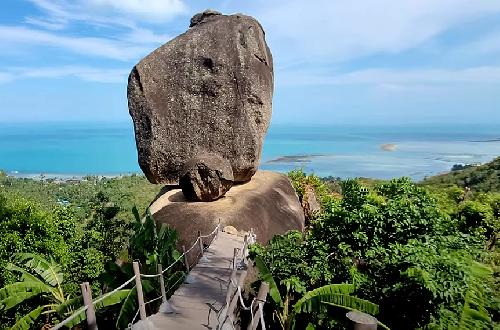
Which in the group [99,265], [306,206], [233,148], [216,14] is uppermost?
[216,14]

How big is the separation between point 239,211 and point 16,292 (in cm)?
550

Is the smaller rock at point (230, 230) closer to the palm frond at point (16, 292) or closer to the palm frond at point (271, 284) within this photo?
the palm frond at point (16, 292)

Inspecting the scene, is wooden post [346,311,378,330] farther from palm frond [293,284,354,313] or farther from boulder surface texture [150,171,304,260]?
boulder surface texture [150,171,304,260]

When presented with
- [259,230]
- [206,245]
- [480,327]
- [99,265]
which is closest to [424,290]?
[480,327]

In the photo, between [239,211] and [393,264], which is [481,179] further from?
[393,264]

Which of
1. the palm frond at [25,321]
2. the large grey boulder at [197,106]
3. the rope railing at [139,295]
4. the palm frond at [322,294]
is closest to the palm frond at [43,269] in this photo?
the palm frond at [25,321]

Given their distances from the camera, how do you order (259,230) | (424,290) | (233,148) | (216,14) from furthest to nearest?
(216,14) → (233,148) → (259,230) → (424,290)

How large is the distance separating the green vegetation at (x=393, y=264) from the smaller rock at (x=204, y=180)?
481 centimetres

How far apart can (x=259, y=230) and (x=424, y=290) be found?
7111mm

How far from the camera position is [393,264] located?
652 centimetres

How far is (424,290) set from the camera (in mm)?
5895

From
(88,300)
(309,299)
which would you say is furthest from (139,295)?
(309,299)

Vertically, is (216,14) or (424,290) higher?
(216,14)

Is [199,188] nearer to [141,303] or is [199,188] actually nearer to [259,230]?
[259,230]
